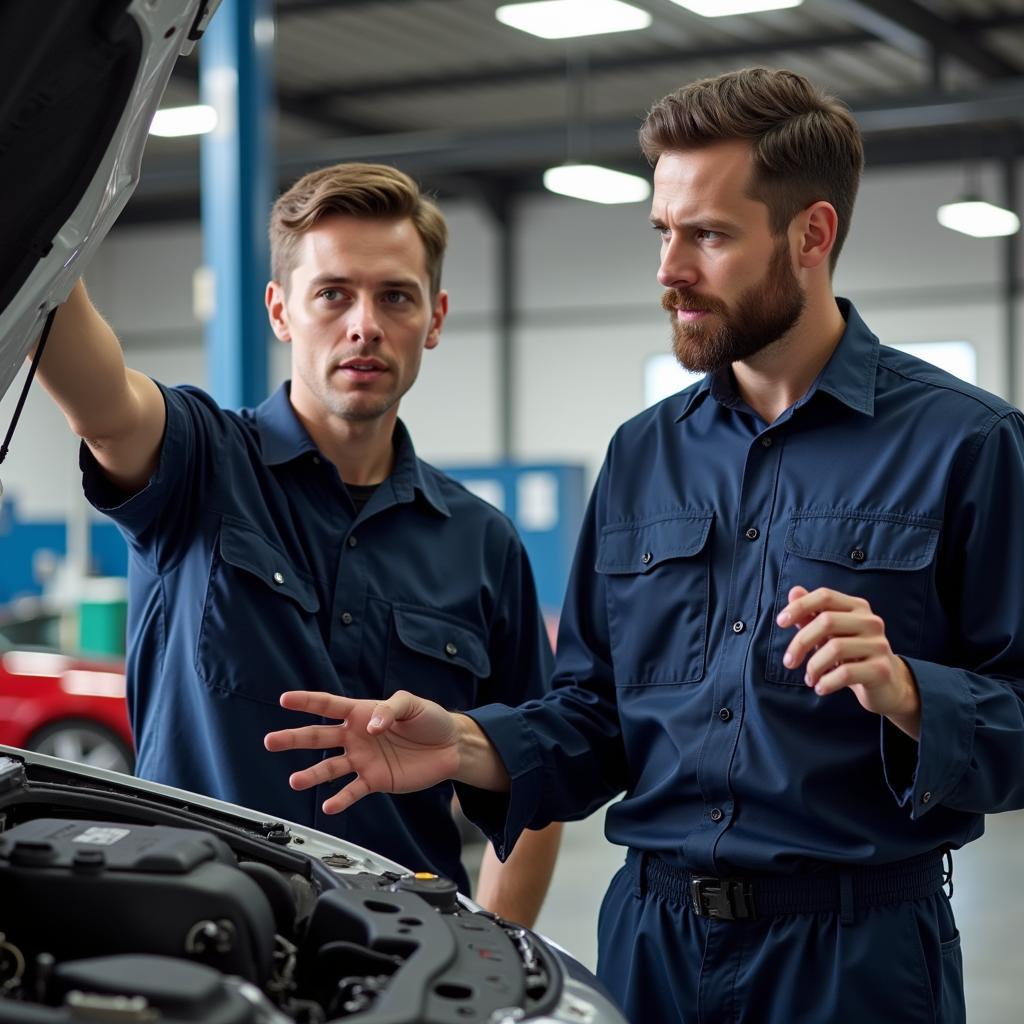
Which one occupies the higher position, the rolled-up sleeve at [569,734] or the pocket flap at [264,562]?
the pocket flap at [264,562]

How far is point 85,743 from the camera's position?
21.6 feet

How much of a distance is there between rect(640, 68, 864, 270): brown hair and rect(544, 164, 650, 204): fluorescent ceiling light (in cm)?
704

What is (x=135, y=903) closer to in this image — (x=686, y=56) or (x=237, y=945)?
(x=237, y=945)

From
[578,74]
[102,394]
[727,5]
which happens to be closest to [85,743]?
[727,5]

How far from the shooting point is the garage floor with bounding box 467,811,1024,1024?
470 cm

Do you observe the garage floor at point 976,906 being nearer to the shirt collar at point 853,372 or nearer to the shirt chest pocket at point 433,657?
the shirt chest pocket at point 433,657

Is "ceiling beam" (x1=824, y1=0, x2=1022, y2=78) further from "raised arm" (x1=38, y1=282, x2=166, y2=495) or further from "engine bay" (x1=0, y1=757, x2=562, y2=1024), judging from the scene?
"engine bay" (x1=0, y1=757, x2=562, y2=1024)

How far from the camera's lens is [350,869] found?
A: 1.59 metres

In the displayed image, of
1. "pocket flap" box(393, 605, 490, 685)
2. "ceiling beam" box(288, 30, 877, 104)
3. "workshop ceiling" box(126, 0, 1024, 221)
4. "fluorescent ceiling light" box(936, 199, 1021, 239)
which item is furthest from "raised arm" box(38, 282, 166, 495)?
"fluorescent ceiling light" box(936, 199, 1021, 239)

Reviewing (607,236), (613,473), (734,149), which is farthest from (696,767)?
(607,236)

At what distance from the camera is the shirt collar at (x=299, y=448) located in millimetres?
2201

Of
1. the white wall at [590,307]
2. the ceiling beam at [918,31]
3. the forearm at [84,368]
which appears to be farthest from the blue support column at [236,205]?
the white wall at [590,307]

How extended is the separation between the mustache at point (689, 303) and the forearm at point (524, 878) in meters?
0.95

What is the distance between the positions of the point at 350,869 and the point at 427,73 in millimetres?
10010
